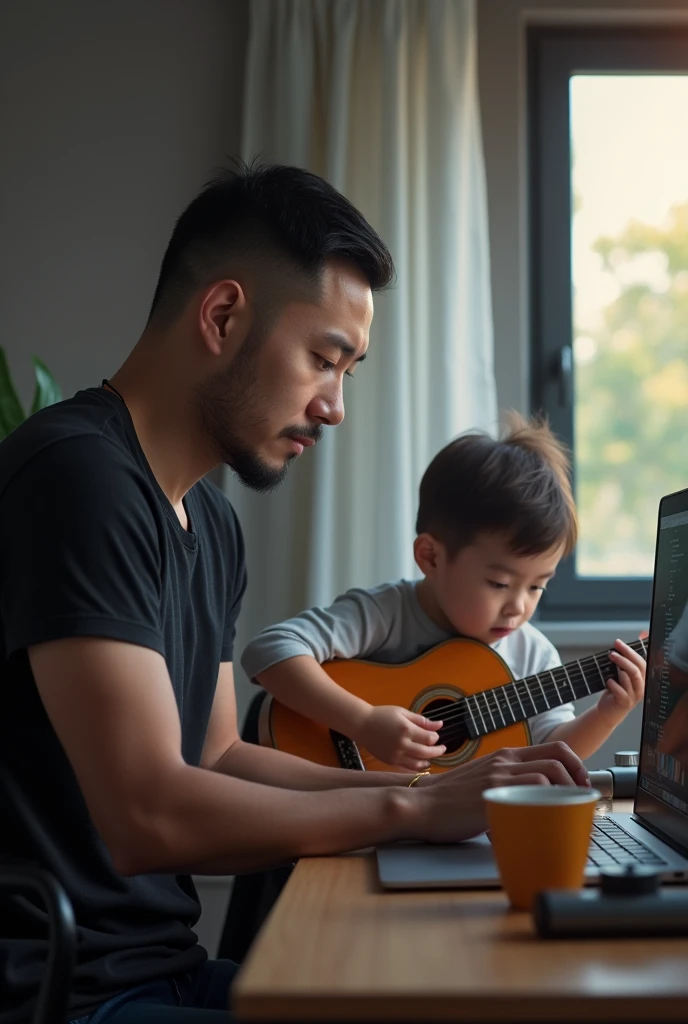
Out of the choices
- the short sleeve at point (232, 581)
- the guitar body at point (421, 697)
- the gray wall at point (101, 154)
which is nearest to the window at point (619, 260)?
the gray wall at point (101, 154)

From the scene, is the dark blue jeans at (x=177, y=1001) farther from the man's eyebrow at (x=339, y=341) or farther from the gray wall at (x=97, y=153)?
the gray wall at (x=97, y=153)

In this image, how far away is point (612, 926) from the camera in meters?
0.66

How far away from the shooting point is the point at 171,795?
939 mm

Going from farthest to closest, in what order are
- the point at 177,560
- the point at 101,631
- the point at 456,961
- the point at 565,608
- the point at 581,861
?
the point at 565,608 → the point at 177,560 → the point at 101,631 → the point at 581,861 → the point at 456,961

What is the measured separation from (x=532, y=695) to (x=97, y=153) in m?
1.81

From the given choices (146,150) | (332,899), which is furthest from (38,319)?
(332,899)

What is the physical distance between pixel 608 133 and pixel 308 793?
230 centimetres

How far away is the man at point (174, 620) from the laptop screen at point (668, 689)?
0.09 meters

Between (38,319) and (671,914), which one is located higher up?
(38,319)

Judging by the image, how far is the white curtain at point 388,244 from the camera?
8.46 feet

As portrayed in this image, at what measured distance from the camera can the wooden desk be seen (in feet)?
1.80

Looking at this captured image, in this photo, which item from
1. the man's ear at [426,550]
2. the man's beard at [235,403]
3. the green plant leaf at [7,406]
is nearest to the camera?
the man's beard at [235,403]

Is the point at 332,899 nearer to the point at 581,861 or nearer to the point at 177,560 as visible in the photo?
the point at 581,861

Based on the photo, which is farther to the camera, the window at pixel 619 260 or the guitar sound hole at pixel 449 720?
the window at pixel 619 260
